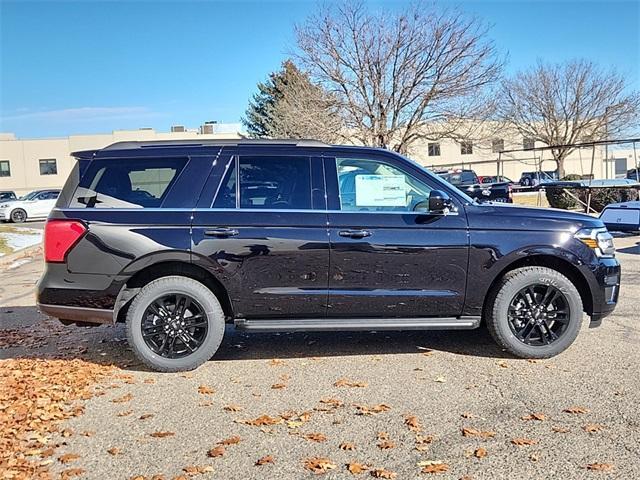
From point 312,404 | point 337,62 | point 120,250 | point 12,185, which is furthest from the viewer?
point 12,185

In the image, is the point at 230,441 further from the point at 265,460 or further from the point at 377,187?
the point at 377,187

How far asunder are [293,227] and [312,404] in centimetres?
148

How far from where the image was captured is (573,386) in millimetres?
4605

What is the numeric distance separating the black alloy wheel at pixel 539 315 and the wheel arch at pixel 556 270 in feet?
0.72

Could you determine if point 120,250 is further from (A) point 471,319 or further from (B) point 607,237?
(B) point 607,237

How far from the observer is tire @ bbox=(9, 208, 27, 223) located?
2861 cm

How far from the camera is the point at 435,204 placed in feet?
16.5

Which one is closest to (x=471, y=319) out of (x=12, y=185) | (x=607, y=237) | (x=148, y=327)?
(x=607, y=237)

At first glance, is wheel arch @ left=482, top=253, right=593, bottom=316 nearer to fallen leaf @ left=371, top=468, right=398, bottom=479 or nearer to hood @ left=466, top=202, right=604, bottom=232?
hood @ left=466, top=202, right=604, bottom=232

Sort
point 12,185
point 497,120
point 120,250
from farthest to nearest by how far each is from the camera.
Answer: point 12,185, point 497,120, point 120,250

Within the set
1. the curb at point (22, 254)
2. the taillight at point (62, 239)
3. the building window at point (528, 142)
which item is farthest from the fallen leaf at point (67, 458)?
the building window at point (528, 142)

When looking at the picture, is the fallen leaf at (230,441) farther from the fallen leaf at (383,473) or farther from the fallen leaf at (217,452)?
the fallen leaf at (383,473)

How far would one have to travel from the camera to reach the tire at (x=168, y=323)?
5.07 metres

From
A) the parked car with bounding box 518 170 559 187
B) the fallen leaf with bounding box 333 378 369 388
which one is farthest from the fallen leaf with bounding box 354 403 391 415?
the parked car with bounding box 518 170 559 187
